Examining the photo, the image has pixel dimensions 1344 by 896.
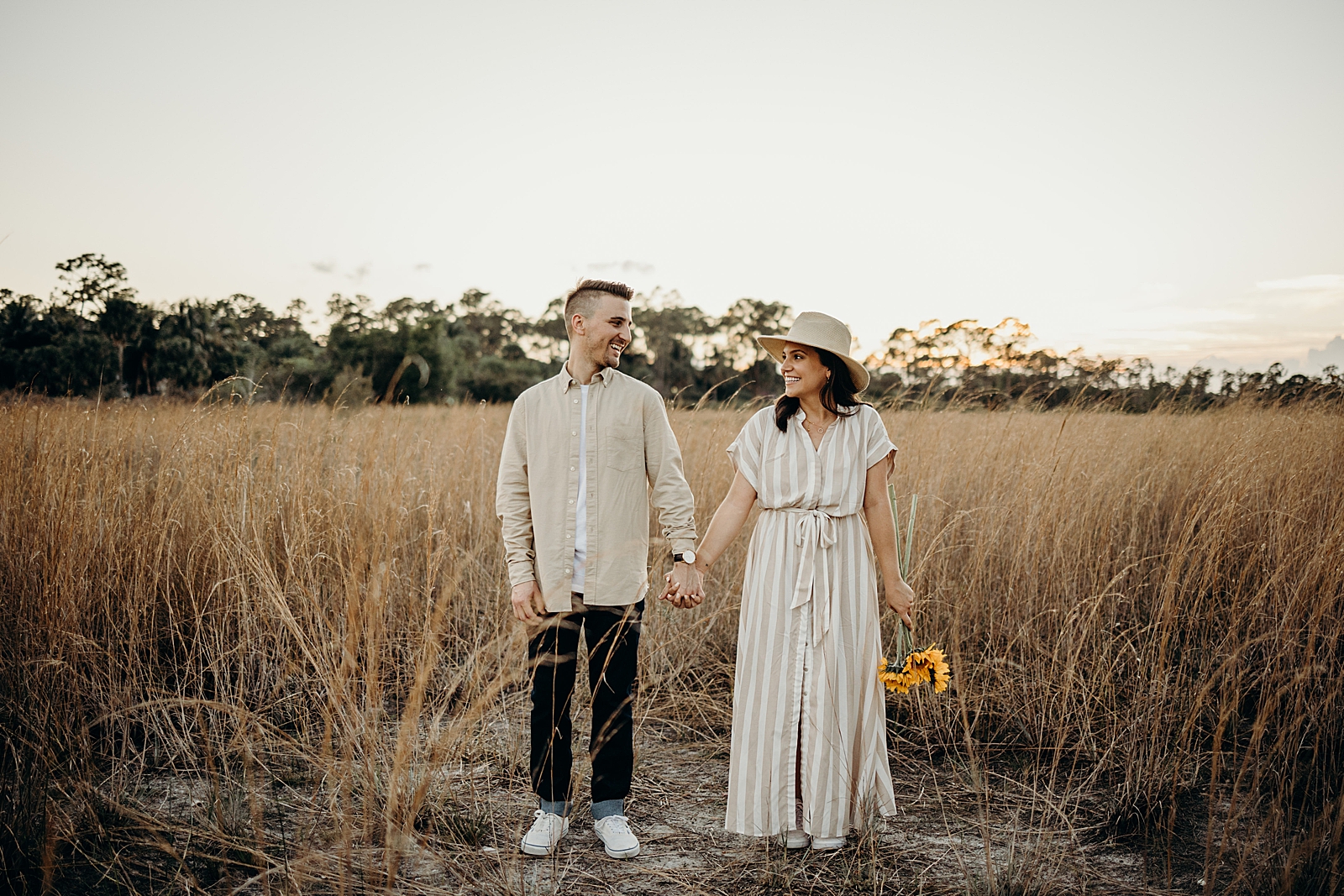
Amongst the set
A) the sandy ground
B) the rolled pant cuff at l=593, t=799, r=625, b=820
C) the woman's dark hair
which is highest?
the woman's dark hair

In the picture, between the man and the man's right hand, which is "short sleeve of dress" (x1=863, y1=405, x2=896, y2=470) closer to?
the man

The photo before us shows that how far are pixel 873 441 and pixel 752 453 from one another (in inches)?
15.3

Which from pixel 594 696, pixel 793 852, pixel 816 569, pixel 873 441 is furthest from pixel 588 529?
pixel 793 852

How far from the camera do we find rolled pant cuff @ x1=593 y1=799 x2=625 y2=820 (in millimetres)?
2279

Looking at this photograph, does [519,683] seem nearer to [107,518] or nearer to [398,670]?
[398,670]

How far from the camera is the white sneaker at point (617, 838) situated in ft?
7.21

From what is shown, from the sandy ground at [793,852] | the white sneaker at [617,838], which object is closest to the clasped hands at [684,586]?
the sandy ground at [793,852]

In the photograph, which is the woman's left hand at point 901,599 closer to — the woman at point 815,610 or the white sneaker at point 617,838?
the woman at point 815,610

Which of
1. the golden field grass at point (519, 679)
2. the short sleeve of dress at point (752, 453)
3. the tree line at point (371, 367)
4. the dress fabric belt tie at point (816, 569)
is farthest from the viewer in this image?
the tree line at point (371, 367)

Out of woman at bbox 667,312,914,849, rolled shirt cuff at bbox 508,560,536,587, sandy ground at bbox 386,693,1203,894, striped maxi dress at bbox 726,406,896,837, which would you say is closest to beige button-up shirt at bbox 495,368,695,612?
rolled shirt cuff at bbox 508,560,536,587

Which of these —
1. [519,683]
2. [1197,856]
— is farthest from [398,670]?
[1197,856]

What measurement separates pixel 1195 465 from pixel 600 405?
4.38m

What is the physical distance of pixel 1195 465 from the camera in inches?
180

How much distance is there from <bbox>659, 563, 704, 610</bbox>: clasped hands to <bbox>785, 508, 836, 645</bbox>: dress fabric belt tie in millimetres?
299
